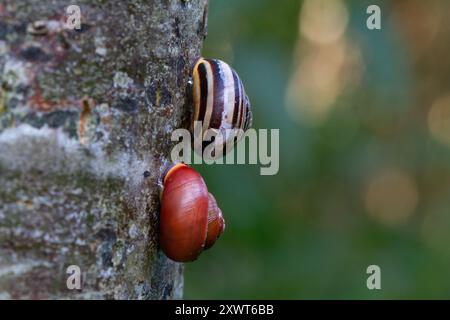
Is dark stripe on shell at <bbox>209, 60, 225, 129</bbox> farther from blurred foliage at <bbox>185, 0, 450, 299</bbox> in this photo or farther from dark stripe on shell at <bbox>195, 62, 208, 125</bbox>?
blurred foliage at <bbox>185, 0, 450, 299</bbox>

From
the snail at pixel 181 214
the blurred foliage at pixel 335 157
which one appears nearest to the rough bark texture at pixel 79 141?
the snail at pixel 181 214

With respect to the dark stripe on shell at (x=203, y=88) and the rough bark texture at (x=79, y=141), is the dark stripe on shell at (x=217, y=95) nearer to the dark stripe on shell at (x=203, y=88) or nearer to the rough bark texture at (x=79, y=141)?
the dark stripe on shell at (x=203, y=88)

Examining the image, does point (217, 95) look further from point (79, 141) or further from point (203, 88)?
point (79, 141)

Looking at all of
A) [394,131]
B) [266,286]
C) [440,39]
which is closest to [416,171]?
[394,131]

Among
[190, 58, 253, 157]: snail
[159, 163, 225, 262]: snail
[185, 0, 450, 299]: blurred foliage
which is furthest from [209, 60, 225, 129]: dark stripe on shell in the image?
[185, 0, 450, 299]: blurred foliage

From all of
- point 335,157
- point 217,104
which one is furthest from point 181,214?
point 335,157
